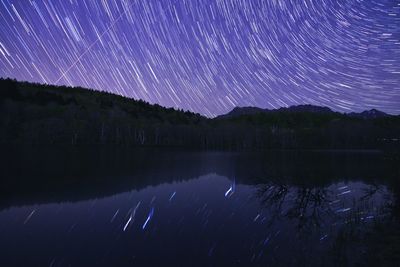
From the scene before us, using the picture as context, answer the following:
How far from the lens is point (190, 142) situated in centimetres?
12362

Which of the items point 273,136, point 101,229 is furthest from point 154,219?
point 273,136

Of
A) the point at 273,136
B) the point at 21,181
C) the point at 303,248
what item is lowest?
the point at 303,248

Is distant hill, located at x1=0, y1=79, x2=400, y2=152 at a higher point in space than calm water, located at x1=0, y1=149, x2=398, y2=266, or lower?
higher

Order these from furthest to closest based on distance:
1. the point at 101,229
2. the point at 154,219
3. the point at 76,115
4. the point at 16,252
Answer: the point at 76,115, the point at 154,219, the point at 101,229, the point at 16,252

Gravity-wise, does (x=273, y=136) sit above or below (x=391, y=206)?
above

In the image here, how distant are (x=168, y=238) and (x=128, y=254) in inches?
86.2

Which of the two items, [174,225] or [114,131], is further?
[114,131]

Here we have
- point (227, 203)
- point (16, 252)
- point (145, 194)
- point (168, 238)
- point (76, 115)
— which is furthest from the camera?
point (76, 115)

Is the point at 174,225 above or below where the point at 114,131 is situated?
below

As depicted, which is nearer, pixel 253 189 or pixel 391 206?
pixel 391 206

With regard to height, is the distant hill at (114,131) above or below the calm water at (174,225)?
above

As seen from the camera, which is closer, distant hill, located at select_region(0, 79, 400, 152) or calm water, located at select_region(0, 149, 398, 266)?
calm water, located at select_region(0, 149, 398, 266)

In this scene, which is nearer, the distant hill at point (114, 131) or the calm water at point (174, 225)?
the calm water at point (174, 225)

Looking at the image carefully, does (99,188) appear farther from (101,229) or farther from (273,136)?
(273,136)
